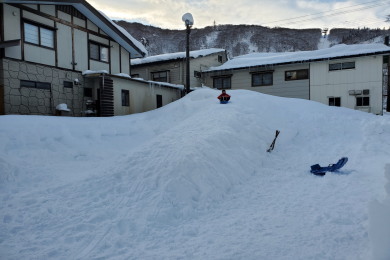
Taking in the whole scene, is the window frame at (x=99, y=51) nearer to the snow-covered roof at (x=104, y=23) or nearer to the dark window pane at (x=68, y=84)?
the snow-covered roof at (x=104, y=23)

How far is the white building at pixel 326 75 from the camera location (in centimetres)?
1600

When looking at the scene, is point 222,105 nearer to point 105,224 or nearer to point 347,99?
point 105,224

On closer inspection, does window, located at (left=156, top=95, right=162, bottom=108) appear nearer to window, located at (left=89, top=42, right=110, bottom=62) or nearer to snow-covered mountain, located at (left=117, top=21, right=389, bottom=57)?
window, located at (left=89, top=42, right=110, bottom=62)

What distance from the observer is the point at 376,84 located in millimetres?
15938

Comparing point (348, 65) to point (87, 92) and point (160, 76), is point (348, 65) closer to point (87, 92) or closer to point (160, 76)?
point (160, 76)

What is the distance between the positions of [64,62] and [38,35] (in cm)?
159

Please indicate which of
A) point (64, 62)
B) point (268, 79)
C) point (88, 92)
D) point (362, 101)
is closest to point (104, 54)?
point (88, 92)

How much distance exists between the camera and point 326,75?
17.3 meters

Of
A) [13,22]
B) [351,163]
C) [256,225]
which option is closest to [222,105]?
[351,163]

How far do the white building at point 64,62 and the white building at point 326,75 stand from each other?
292 inches

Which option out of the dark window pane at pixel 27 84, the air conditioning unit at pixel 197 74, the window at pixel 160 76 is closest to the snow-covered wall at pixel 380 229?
the dark window pane at pixel 27 84

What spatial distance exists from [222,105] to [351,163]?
5312 millimetres

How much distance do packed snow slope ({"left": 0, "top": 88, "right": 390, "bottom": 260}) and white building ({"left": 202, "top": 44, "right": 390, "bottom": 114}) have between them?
7.54 m

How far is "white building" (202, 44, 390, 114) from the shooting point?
52.5 ft
